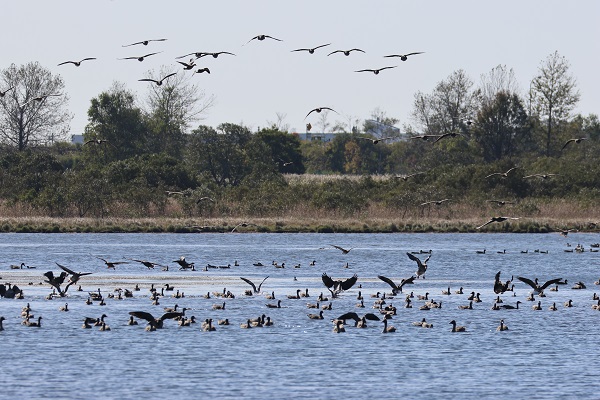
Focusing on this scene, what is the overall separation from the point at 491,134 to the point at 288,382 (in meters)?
88.2

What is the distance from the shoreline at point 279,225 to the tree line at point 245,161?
2483mm

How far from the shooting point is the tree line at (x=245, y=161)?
266 feet

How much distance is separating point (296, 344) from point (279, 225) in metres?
44.9

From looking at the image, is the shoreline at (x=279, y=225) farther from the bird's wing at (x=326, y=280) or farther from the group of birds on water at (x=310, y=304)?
the bird's wing at (x=326, y=280)

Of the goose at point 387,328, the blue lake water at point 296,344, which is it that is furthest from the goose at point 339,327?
the goose at point 387,328

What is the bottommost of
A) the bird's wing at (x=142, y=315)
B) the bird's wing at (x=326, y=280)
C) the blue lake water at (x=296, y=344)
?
the blue lake water at (x=296, y=344)

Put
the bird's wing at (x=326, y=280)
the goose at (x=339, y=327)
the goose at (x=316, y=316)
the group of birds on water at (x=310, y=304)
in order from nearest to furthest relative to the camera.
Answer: the goose at (x=339, y=327) → the group of birds on water at (x=310, y=304) → the bird's wing at (x=326, y=280) → the goose at (x=316, y=316)

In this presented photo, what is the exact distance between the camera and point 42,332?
31.2m

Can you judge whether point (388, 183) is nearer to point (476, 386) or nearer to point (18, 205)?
point (18, 205)

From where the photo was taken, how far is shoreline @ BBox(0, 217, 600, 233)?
7325 cm

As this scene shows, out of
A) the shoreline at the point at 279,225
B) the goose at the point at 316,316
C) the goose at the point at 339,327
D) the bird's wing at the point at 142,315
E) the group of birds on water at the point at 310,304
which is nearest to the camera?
the bird's wing at the point at 142,315

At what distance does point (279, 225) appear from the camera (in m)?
74.8

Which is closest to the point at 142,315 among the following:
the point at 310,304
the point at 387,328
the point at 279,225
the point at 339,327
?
the point at 339,327

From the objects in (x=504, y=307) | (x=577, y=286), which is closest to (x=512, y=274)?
(x=577, y=286)
